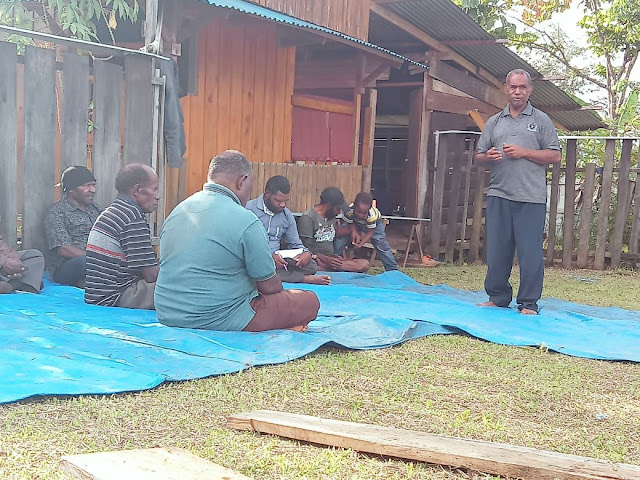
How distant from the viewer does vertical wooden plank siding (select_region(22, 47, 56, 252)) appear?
6793 mm

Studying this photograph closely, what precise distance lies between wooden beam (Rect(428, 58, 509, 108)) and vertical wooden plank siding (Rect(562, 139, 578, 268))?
2.56 meters

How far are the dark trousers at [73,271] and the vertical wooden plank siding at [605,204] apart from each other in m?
7.41

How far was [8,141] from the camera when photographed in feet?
22.1

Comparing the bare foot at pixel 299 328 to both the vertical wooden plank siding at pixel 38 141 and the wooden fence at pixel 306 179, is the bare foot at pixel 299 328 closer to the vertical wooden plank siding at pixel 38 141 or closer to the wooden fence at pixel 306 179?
the vertical wooden plank siding at pixel 38 141

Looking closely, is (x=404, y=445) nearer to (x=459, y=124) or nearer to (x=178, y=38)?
(x=178, y=38)

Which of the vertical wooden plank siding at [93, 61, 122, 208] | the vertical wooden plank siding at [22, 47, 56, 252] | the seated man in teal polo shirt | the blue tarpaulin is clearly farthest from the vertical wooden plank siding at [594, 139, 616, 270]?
the vertical wooden plank siding at [22, 47, 56, 252]

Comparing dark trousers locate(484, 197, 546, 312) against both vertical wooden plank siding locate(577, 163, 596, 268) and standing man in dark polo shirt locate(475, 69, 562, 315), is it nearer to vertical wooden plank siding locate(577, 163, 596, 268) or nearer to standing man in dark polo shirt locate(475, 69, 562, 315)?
standing man in dark polo shirt locate(475, 69, 562, 315)

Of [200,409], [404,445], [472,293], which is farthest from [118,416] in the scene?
[472,293]

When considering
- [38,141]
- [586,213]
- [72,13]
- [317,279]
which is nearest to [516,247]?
[317,279]

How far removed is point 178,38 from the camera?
7.89 meters

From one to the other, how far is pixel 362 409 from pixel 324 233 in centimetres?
547

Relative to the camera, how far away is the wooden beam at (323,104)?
35.3 ft

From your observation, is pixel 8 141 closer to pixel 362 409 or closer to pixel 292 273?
pixel 292 273

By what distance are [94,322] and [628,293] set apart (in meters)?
6.06
